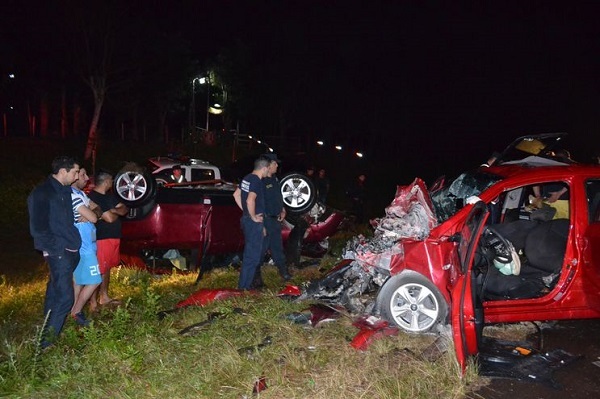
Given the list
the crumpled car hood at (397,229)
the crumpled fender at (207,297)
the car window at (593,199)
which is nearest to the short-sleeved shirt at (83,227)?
the crumpled fender at (207,297)

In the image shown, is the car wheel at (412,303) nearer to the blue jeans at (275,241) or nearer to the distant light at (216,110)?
the blue jeans at (275,241)

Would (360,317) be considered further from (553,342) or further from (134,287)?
(134,287)

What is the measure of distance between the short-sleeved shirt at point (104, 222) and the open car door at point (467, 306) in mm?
3798

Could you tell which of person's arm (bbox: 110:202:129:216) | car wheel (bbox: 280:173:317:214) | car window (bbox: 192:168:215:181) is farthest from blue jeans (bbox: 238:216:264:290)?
car window (bbox: 192:168:215:181)

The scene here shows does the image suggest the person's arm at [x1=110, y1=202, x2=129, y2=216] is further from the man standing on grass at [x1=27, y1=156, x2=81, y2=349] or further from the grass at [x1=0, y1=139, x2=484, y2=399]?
the man standing on grass at [x1=27, y1=156, x2=81, y2=349]

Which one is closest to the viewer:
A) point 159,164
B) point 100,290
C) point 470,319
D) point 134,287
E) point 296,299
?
point 470,319

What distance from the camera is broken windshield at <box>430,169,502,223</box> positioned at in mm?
5516

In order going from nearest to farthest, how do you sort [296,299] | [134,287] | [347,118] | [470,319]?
[470,319] < [296,299] < [134,287] < [347,118]

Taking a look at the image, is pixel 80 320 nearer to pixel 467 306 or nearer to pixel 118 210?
pixel 118 210

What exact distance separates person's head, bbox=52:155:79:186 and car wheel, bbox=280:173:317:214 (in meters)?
3.74

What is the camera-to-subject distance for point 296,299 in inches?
222

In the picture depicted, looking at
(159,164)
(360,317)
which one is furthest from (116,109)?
(360,317)

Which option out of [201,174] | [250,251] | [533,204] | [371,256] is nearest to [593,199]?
[533,204]

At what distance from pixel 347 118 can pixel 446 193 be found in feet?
111
